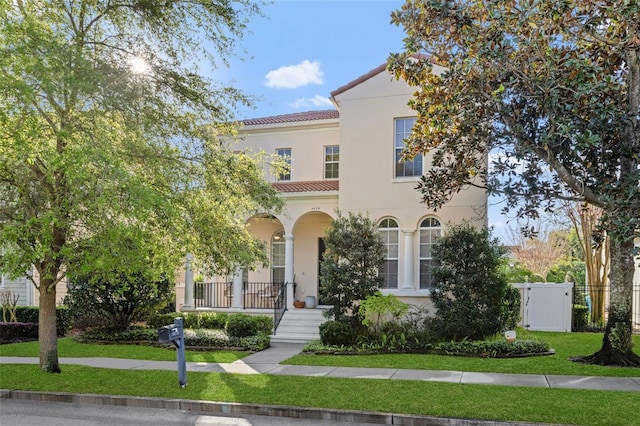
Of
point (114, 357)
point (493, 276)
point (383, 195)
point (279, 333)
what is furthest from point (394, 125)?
point (114, 357)

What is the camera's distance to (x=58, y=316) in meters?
16.1

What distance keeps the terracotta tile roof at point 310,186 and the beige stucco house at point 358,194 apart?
33mm

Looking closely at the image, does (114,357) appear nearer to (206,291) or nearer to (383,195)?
(206,291)

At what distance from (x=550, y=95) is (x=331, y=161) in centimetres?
972

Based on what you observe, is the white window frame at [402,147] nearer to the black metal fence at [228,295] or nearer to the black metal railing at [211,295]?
the black metal fence at [228,295]

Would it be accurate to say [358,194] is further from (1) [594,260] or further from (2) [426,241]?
(1) [594,260]

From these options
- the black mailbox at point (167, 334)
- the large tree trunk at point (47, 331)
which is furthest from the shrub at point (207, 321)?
the black mailbox at point (167, 334)

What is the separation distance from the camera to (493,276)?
40.4 ft

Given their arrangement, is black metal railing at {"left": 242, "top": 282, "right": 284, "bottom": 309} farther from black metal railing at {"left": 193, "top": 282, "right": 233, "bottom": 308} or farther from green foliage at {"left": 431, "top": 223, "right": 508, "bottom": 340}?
green foliage at {"left": 431, "top": 223, "right": 508, "bottom": 340}

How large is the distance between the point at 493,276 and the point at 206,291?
389 inches

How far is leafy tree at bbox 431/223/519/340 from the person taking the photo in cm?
1218

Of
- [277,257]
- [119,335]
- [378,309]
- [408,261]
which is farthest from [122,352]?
[408,261]

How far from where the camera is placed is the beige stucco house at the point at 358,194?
1485cm

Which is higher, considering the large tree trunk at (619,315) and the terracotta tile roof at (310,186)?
the terracotta tile roof at (310,186)
